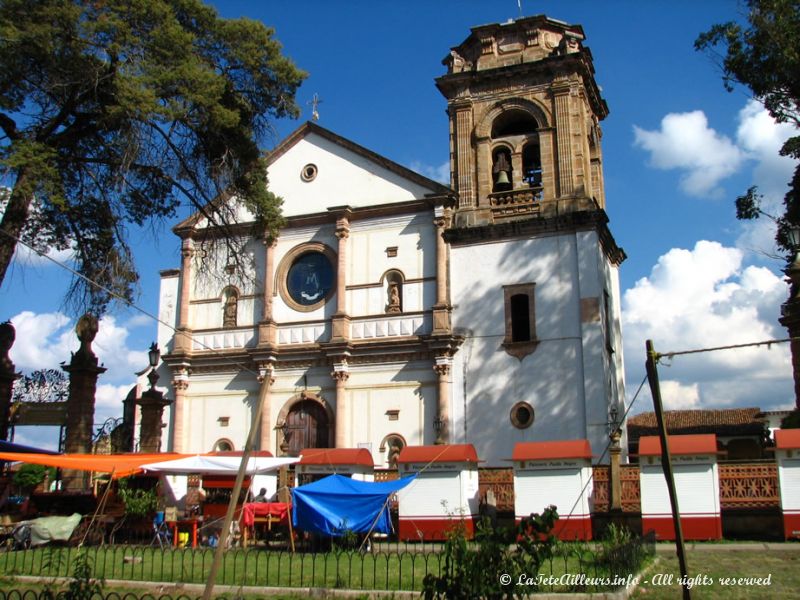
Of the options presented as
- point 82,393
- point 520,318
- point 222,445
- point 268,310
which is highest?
point 268,310

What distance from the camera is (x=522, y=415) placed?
25.0m

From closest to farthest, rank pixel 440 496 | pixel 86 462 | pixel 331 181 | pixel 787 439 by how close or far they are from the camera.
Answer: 1. pixel 86 462
2. pixel 787 439
3. pixel 440 496
4. pixel 331 181

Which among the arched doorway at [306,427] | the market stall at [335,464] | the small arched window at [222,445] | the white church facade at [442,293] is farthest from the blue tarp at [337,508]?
the small arched window at [222,445]

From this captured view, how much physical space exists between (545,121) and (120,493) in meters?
17.5

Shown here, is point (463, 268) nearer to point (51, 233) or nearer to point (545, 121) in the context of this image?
point (545, 121)

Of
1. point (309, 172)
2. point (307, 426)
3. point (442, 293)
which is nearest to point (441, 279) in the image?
point (442, 293)

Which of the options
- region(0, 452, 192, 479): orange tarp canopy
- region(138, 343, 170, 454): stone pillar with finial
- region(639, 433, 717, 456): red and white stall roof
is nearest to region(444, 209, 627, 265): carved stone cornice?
region(639, 433, 717, 456): red and white stall roof

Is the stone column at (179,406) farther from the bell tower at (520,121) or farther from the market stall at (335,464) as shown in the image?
the bell tower at (520,121)

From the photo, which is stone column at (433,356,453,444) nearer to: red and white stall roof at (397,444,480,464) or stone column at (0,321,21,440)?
red and white stall roof at (397,444,480,464)

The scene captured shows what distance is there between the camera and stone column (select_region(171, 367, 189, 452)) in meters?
28.6

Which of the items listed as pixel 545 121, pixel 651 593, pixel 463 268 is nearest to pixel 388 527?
pixel 651 593

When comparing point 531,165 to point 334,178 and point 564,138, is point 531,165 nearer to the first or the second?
point 564,138

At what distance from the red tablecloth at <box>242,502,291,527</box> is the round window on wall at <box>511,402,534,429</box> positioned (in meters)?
9.01

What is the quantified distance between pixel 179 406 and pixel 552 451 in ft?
51.4
